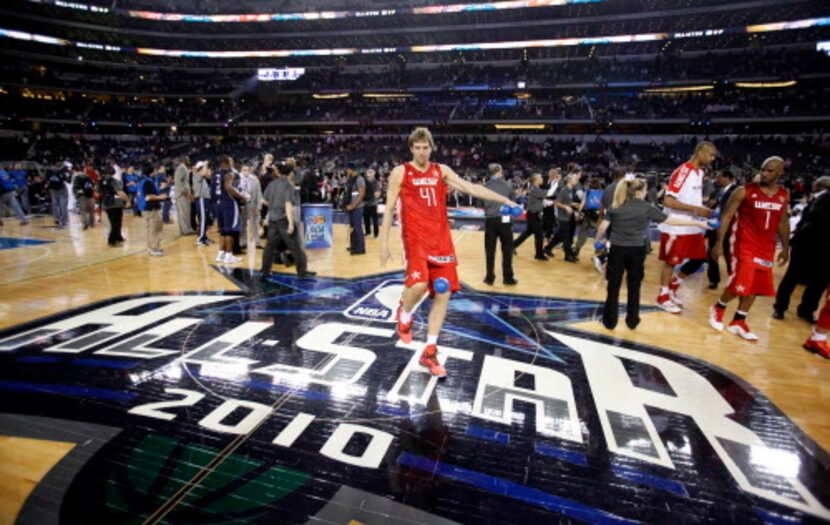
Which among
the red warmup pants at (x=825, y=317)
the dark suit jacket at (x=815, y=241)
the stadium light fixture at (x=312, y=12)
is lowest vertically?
the red warmup pants at (x=825, y=317)

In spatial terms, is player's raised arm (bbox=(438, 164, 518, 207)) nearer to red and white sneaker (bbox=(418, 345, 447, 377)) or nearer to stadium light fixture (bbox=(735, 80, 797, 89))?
red and white sneaker (bbox=(418, 345, 447, 377))

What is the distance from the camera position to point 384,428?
9.00 ft

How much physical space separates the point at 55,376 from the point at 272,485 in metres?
2.34

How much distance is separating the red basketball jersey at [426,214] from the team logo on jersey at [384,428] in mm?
1021

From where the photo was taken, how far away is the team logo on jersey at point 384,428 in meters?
2.14

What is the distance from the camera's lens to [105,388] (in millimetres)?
3146

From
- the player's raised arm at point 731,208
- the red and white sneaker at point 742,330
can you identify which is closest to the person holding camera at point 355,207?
the player's raised arm at point 731,208

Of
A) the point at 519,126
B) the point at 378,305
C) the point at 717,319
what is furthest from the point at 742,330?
the point at 519,126

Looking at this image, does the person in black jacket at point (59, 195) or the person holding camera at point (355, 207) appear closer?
the person holding camera at point (355, 207)

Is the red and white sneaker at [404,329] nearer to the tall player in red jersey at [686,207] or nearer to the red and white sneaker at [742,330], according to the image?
the tall player in red jersey at [686,207]

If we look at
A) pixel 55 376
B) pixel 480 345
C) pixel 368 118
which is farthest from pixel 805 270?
pixel 368 118

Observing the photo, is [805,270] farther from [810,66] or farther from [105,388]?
[810,66]

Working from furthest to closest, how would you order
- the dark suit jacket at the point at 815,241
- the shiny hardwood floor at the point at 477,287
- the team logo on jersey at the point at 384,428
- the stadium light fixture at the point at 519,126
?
the stadium light fixture at the point at 519,126 < the dark suit jacket at the point at 815,241 < the shiny hardwood floor at the point at 477,287 < the team logo on jersey at the point at 384,428

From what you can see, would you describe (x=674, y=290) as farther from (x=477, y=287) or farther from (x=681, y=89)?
(x=681, y=89)
